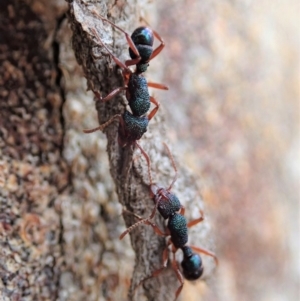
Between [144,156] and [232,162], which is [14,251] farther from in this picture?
[232,162]

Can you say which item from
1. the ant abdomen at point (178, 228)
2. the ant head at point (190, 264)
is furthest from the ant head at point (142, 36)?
the ant head at point (190, 264)

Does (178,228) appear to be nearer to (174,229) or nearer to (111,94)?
(174,229)

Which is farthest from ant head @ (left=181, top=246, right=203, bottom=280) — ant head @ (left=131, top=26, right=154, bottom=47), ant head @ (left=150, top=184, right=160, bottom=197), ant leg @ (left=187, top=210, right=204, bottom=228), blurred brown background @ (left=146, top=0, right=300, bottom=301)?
ant head @ (left=131, top=26, right=154, bottom=47)

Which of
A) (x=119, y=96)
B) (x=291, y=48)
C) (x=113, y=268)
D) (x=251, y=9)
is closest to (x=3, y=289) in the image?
(x=113, y=268)

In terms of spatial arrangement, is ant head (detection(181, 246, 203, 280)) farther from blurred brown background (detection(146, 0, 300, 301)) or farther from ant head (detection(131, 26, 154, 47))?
ant head (detection(131, 26, 154, 47))

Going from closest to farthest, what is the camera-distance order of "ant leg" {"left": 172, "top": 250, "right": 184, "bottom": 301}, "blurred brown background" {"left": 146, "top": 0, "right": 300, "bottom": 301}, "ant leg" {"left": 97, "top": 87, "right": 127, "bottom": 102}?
"ant leg" {"left": 97, "top": 87, "right": 127, "bottom": 102} < "ant leg" {"left": 172, "top": 250, "right": 184, "bottom": 301} < "blurred brown background" {"left": 146, "top": 0, "right": 300, "bottom": 301}

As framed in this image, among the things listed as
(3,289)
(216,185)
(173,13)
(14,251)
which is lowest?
(3,289)
